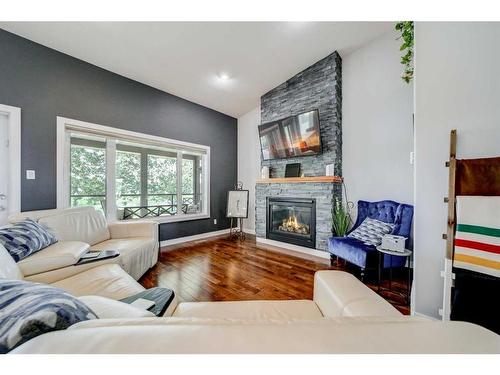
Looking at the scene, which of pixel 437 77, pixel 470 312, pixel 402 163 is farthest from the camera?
pixel 402 163

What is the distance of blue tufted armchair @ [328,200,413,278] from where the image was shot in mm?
2193

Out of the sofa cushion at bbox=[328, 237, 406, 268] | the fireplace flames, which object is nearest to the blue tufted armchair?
the sofa cushion at bbox=[328, 237, 406, 268]

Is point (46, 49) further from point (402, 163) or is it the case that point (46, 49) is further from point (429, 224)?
point (402, 163)

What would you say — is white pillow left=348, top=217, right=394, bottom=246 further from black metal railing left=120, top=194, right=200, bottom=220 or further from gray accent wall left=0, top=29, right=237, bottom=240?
black metal railing left=120, top=194, right=200, bottom=220

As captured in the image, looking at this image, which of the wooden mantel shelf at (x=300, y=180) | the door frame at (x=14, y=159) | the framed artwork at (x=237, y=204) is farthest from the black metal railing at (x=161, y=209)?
the wooden mantel shelf at (x=300, y=180)

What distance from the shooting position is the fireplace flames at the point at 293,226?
3.32 m

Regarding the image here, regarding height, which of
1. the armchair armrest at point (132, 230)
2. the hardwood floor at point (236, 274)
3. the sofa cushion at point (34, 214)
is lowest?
the hardwood floor at point (236, 274)

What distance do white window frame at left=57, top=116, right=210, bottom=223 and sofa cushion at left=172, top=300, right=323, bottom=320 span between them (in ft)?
8.76

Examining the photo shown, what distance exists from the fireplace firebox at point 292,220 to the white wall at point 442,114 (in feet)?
5.41

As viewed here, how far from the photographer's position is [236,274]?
8.02ft

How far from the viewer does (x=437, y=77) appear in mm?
1453

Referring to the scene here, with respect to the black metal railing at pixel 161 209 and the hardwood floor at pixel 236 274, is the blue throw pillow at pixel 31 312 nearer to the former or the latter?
the hardwood floor at pixel 236 274
